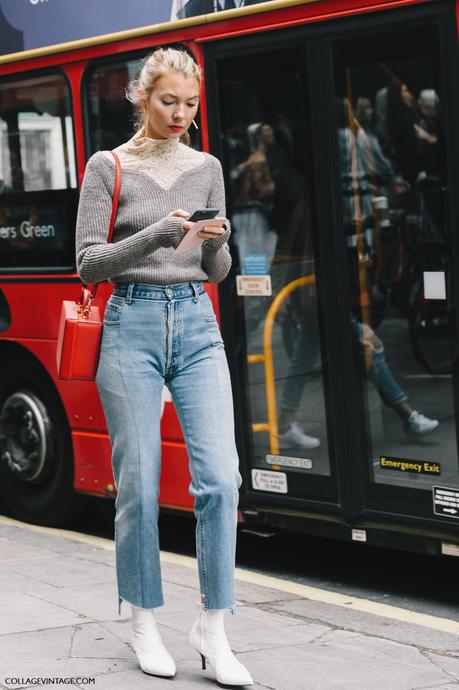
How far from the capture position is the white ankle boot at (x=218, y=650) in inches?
156

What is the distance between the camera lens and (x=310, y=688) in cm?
→ 408

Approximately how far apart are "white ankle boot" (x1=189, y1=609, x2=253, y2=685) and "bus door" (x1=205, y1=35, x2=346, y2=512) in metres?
1.57

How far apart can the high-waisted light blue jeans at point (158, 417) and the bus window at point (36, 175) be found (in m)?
2.44

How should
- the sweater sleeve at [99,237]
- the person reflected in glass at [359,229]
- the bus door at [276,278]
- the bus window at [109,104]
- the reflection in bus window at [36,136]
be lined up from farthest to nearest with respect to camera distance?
the reflection in bus window at [36,136], the bus window at [109,104], the bus door at [276,278], the person reflected in glass at [359,229], the sweater sleeve at [99,237]

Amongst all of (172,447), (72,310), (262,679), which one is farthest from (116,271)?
(172,447)

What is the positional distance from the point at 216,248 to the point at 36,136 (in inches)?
110

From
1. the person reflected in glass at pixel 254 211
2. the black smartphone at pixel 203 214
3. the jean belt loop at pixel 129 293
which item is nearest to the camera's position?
the black smartphone at pixel 203 214

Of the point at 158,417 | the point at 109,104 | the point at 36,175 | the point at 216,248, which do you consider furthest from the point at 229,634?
the point at 36,175

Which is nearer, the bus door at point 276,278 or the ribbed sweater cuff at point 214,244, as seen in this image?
the ribbed sweater cuff at point 214,244

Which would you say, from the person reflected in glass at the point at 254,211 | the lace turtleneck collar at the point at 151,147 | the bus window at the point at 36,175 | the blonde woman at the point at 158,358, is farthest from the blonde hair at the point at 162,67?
the bus window at the point at 36,175

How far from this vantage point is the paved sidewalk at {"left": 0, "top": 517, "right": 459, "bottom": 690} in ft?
13.6

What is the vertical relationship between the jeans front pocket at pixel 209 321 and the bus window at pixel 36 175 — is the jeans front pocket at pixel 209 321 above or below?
below

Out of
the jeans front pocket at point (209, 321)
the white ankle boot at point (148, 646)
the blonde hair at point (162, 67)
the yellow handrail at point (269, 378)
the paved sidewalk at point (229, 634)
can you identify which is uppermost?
the blonde hair at point (162, 67)

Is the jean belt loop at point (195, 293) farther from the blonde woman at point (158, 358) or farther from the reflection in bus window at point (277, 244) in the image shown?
the reflection in bus window at point (277, 244)
